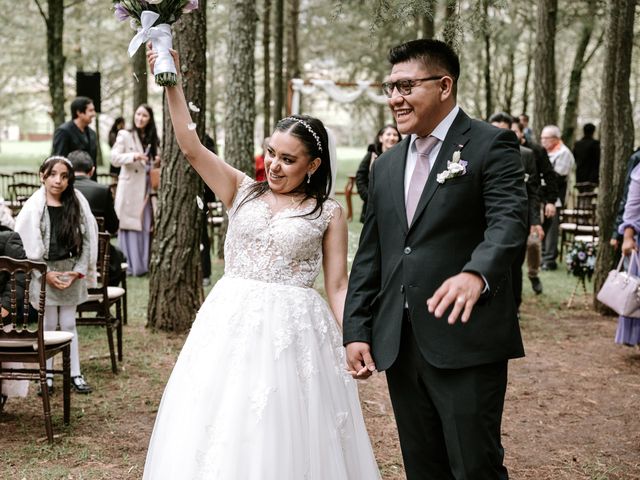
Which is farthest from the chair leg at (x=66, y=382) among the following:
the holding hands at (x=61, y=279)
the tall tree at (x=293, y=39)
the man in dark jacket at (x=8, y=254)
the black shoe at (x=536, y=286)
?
the tall tree at (x=293, y=39)

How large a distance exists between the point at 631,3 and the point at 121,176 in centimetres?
724

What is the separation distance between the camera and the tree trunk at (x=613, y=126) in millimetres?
9484

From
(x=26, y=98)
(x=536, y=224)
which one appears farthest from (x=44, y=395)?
(x=26, y=98)

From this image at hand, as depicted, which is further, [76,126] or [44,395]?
[76,126]

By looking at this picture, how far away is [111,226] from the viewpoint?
9078mm

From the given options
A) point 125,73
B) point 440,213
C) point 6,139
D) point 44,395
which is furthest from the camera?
point 6,139

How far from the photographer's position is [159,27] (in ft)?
11.7

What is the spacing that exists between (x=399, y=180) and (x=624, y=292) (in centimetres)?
480

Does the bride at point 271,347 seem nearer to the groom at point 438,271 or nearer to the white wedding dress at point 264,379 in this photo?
the white wedding dress at point 264,379

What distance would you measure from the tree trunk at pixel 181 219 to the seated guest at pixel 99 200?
2.57 feet

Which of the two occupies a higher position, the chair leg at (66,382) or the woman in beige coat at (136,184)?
the woman in beige coat at (136,184)

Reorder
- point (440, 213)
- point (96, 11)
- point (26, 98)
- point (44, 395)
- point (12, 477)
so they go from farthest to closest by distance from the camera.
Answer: point (26, 98)
point (96, 11)
point (44, 395)
point (12, 477)
point (440, 213)

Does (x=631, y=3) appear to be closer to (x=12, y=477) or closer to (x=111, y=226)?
(x=111, y=226)

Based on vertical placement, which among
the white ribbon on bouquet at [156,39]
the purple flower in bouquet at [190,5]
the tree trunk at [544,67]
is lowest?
the white ribbon on bouquet at [156,39]
